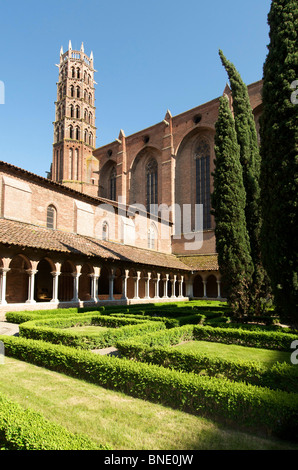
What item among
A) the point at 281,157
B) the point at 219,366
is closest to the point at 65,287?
the point at 281,157

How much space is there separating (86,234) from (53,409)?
18.5 meters

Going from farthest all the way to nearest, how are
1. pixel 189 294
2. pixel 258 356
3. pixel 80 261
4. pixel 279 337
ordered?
pixel 189 294
pixel 80 261
pixel 279 337
pixel 258 356

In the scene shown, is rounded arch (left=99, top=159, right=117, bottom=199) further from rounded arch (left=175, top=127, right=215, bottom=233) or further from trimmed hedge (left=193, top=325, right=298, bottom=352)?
trimmed hedge (left=193, top=325, right=298, bottom=352)

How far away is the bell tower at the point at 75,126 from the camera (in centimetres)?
3984

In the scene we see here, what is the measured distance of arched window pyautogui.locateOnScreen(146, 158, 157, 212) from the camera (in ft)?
117

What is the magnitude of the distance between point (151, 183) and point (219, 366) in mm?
31586

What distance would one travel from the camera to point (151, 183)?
118 ft

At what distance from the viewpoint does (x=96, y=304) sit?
17938 millimetres

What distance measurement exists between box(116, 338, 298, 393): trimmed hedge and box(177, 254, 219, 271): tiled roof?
21273 mm

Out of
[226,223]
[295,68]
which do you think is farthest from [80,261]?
[295,68]

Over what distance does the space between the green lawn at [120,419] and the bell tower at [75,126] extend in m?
35.8

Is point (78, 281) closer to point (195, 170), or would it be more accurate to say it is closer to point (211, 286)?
point (211, 286)

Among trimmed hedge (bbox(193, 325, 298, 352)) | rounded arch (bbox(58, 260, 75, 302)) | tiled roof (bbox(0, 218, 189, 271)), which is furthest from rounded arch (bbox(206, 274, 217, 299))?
trimmed hedge (bbox(193, 325, 298, 352))

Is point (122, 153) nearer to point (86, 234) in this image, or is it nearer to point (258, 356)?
point (86, 234)
